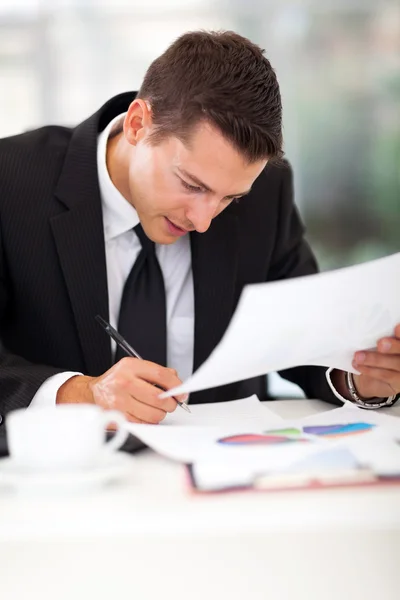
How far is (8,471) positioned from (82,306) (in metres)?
0.82

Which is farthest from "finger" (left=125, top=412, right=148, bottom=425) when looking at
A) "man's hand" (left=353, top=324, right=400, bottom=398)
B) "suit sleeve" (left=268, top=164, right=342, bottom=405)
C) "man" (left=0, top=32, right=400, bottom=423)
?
"suit sleeve" (left=268, top=164, right=342, bottom=405)

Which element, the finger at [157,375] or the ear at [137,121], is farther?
the ear at [137,121]

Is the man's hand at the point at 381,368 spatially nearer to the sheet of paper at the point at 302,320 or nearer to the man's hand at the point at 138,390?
the sheet of paper at the point at 302,320

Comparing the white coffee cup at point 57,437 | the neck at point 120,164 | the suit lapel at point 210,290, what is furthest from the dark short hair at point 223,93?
the white coffee cup at point 57,437

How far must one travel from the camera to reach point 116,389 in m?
1.23

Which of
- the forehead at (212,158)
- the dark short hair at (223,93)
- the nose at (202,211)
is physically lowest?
the nose at (202,211)

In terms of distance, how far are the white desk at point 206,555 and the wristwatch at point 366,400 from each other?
0.70 meters

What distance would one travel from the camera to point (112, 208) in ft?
5.98

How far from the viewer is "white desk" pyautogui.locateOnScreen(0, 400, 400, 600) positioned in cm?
76

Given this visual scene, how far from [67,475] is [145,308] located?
92 cm

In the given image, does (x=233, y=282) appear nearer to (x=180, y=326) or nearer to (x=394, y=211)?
(x=180, y=326)

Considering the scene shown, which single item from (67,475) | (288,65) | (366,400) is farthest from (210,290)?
(288,65)

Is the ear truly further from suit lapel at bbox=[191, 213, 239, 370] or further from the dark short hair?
suit lapel at bbox=[191, 213, 239, 370]

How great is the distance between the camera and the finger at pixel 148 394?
3.95 feet
